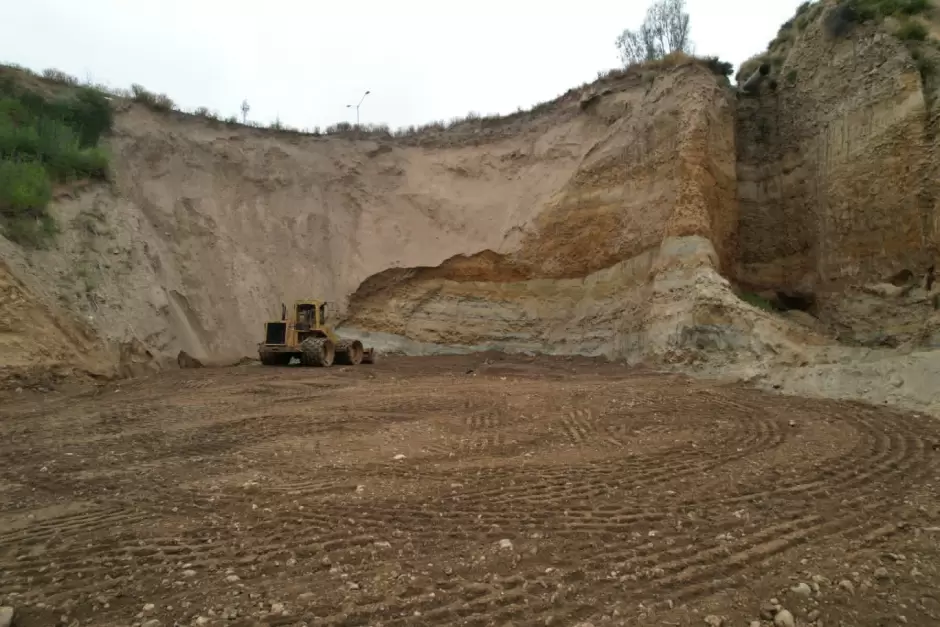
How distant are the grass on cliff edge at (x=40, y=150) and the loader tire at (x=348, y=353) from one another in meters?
6.60

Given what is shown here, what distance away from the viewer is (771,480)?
4.84 meters

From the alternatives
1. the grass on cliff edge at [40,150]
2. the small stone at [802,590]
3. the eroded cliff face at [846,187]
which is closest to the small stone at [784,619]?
the small stone at [802,590]

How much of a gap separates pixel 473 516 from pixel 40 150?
14558 millimetres

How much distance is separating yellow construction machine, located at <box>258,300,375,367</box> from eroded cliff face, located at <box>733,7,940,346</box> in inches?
410

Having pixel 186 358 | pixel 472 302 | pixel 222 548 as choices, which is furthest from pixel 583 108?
pixel 222 548

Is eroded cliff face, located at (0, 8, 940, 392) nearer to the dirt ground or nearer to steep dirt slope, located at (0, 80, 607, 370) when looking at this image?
steep dirt slope, located at (0, 80, 607, 370)

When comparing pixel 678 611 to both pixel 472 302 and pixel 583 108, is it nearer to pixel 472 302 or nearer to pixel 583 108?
pixel 472 302

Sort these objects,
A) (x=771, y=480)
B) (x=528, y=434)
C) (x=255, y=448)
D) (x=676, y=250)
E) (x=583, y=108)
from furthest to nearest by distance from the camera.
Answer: (x=583, y=108) < (x=676, y=250) < (x=528, y=434) < (x=255, y=448) < (x=771, y=480)

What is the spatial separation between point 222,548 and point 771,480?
4216mm

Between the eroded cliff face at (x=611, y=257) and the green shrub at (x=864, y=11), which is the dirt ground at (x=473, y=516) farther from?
the green shrub at (x=864, y=11)

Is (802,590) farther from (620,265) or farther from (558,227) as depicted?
(558,227)

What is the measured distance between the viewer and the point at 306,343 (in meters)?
14.0

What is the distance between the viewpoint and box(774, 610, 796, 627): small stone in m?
2.70

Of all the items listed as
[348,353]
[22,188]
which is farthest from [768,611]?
[22,188]
